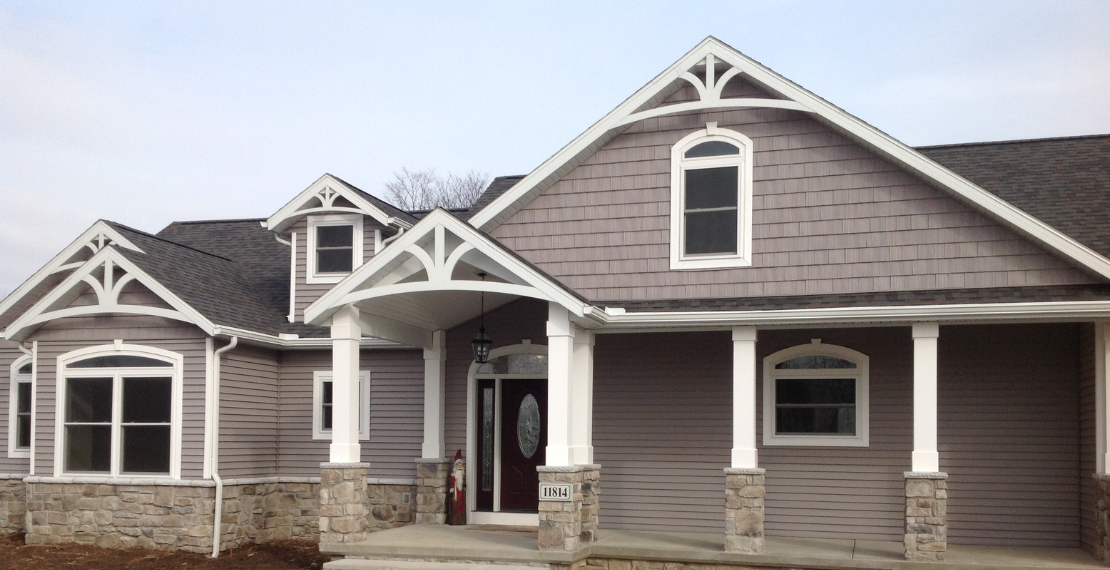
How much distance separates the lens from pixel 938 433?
1214 cm

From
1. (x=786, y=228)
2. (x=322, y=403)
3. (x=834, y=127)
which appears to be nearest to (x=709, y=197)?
(x=786, y=228)

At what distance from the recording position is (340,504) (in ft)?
38.4

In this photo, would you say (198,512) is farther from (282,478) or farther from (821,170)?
(821,170)

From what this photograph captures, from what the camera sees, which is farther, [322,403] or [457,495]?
[322,403]

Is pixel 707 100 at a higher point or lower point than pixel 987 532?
higher

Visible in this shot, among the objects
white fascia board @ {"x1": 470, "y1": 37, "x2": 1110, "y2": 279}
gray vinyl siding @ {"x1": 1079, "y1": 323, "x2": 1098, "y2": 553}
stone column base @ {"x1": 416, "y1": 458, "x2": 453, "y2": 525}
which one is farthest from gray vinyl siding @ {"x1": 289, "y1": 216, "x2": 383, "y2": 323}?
gray vinyl siding @ {"x1": 1079, "y1": 323, "x2": 1098, "y2": 553}

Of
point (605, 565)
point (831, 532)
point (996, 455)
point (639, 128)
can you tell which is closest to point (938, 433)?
point (996, 455)

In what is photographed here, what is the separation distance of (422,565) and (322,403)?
4745mm

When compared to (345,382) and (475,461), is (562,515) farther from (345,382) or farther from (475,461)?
(475,461)

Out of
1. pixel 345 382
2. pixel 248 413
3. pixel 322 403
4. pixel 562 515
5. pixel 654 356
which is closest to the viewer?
pixel 562 515

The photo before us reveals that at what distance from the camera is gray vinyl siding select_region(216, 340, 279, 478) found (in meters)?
14.1

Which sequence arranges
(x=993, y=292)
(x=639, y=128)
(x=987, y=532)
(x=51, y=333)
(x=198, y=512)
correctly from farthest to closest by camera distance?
(x=51, y=333) → (x=198, y=512) → (x=639, y=128) → (x=987, y=532) → (x=993, y=292)

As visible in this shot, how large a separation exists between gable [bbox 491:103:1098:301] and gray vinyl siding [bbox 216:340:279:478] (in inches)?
168

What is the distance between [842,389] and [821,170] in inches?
104
